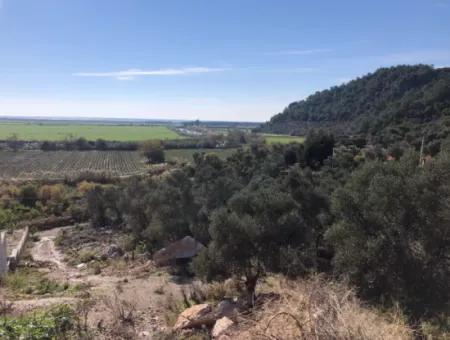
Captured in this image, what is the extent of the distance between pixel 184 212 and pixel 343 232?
1725 centimetres

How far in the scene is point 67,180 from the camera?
72.6 meters

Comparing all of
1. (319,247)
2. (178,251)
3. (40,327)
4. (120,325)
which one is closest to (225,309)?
(120,325)

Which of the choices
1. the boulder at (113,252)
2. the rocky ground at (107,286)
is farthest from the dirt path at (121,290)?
the boulder at (113,252)

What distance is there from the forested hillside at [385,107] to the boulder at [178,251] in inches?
1354

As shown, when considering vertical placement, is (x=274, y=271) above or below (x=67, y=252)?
above

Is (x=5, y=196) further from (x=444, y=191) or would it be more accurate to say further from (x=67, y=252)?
(x=444, y=191)

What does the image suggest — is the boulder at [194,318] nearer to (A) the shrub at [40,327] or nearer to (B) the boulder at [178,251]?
(A) the shrub at [40,327]

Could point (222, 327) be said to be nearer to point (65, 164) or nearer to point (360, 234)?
point (360, 234)

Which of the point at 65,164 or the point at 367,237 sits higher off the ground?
the point at 367,237

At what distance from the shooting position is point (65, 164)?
320 ft

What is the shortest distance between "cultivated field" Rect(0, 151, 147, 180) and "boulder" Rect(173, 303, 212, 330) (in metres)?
68.3

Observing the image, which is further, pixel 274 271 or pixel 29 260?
pixel 29 260

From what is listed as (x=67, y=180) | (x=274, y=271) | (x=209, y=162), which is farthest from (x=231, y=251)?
(x=67, y=180)

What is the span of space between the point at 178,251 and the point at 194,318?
1412cm
